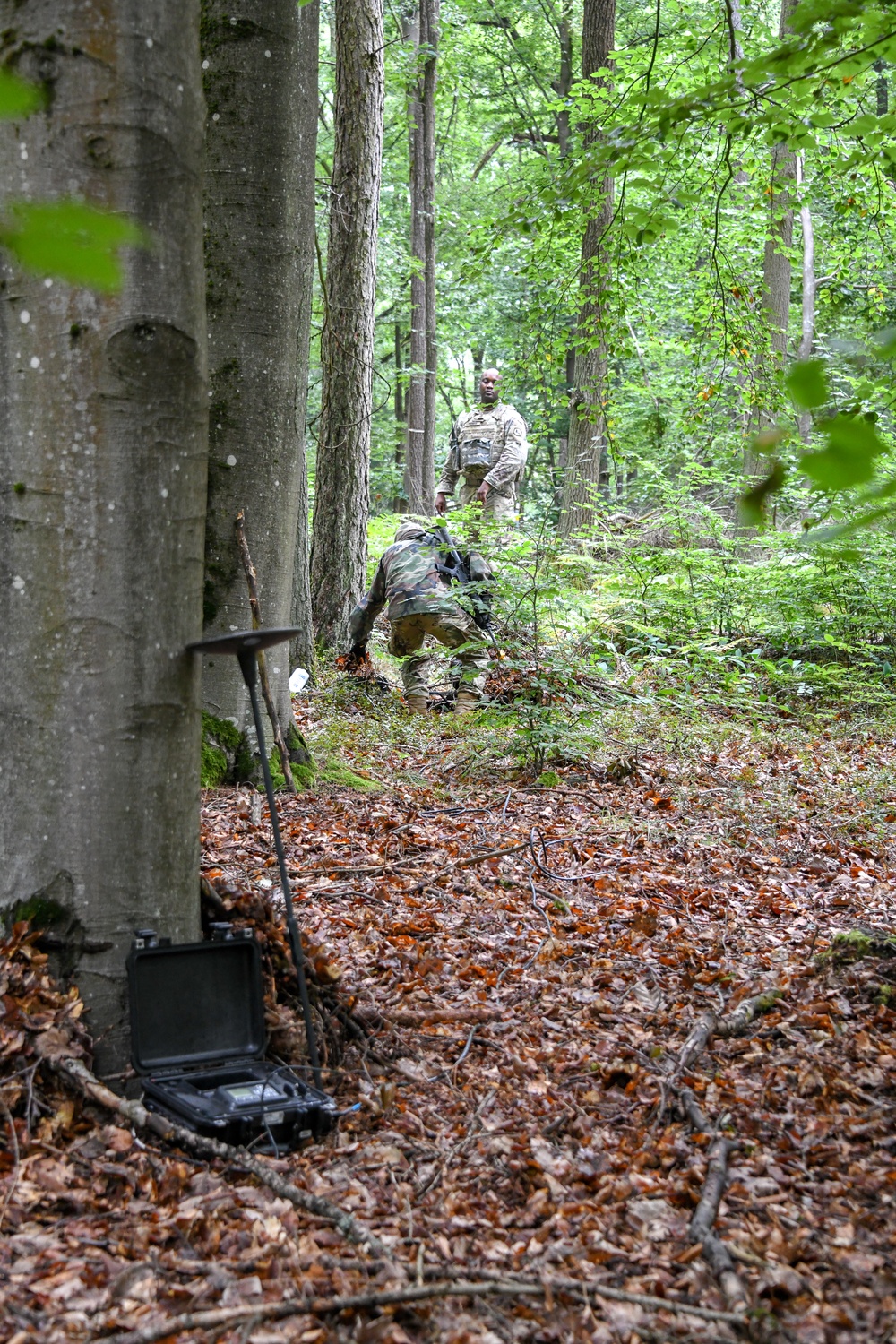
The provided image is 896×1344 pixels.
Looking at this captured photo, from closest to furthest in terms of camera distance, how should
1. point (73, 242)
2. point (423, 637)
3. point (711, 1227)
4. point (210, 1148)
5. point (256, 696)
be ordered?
point (73, 242)
point (711, 1227)
point (210, 1148)
point (256, 696)
point (423, 637)

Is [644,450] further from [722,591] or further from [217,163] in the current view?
[217,163]

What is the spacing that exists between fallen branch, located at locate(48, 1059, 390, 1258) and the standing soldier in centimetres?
1025

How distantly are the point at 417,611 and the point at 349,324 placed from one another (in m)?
3.01

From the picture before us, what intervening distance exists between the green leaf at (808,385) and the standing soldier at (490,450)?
36.2 feet

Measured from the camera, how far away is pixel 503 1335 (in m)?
2.04

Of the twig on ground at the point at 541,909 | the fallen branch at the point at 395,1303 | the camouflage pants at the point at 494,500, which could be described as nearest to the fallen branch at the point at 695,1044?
the twig on ground at the point at 541,909

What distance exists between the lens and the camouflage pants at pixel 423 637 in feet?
28.5

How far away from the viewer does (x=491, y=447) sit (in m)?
12.8

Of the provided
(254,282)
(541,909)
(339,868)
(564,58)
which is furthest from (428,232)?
(541,909)

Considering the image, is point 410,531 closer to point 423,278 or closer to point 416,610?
point 416,610

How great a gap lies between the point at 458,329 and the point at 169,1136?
87.5 feet

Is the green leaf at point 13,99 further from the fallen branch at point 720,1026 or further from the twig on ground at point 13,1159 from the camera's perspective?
the fallen branch at point 720,1026

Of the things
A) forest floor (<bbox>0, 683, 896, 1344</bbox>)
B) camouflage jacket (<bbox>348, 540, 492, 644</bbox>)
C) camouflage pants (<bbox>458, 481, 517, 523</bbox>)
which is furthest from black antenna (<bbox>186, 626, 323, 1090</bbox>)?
camouflage pants (<bbox>458, 481, 517, 523</bbox>)

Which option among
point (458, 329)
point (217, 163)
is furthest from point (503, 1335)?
point (458, 329)
